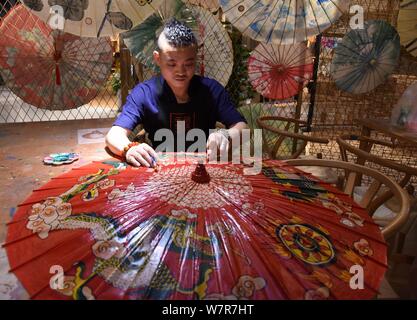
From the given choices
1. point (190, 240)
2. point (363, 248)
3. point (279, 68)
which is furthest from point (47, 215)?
point (279, 68)

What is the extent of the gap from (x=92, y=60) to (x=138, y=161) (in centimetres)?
181

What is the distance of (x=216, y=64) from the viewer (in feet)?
9.97

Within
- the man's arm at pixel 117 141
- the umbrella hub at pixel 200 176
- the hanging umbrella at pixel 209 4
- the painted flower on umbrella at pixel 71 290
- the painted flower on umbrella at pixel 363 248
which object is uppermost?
the hanging umbrella at pixel 209 4

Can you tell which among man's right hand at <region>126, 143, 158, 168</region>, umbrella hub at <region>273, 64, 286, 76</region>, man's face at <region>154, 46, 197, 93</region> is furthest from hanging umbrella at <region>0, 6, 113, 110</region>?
man's right hand at <region>126, 143, 158, 168</region>

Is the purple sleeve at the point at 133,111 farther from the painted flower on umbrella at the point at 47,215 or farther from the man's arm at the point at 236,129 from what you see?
the painted flower on umbrella at the point at 47,215

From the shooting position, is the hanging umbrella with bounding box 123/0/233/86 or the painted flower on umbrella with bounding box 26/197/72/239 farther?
the hanging umbrella with bounding box 123/0/233/86

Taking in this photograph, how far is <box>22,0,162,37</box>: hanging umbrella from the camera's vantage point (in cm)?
225

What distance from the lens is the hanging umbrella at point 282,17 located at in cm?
260

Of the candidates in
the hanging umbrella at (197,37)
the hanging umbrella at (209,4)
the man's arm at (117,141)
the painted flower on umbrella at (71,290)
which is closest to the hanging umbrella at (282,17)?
the hanging umbrella at (197,37)

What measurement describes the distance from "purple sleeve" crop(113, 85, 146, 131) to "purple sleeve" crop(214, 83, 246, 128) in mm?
491

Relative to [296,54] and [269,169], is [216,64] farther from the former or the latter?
A: [269,169]

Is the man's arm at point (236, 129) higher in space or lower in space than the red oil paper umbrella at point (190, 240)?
higher

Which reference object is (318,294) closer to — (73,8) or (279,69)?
(73,8)

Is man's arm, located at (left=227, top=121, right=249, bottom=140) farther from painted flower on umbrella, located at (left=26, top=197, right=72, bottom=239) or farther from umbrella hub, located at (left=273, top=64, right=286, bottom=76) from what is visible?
umbrella hub, located at (left=273, top=64, right=286, bottom=76)
